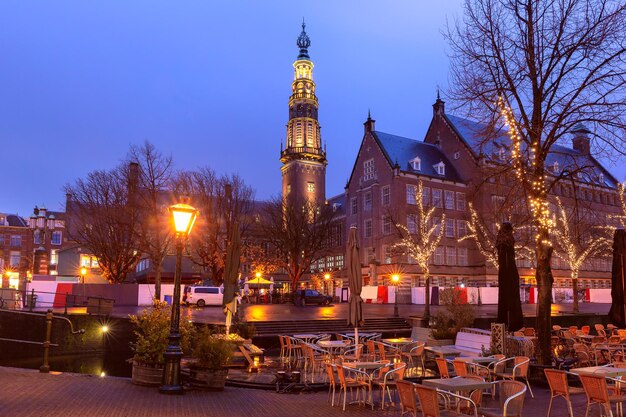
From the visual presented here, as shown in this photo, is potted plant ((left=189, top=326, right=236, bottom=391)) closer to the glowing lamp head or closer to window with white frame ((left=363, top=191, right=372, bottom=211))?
the glowing lamp head

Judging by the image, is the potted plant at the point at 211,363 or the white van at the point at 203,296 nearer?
the potted plant at the point at 211,363

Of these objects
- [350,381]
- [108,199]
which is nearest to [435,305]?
[108,199]

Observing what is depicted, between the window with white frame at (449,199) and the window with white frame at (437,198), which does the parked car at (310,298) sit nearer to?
the window with white frame at (437,198)

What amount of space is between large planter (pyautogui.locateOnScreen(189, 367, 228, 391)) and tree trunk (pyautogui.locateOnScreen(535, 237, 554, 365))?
26.6ft

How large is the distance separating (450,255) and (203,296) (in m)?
30.2

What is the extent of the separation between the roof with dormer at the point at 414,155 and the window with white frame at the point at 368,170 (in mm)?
2844

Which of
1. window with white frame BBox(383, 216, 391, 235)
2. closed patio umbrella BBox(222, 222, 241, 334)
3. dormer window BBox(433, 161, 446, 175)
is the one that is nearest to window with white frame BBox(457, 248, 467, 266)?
dormer window BBox(433, 161, 446, 175)

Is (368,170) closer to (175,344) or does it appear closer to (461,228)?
(461,228)

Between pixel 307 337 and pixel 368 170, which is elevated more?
pixel 368 170

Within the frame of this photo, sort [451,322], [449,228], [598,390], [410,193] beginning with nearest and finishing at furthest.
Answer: [598,390]
[451,322]
[410,193]
[449,228]

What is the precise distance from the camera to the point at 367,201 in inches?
2461

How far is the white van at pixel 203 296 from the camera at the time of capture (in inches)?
1635

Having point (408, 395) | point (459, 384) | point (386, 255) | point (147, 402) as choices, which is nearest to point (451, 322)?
point (459, 384)

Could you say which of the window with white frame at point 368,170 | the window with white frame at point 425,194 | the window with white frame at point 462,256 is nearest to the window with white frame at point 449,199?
the window with white frame at point 425,194
